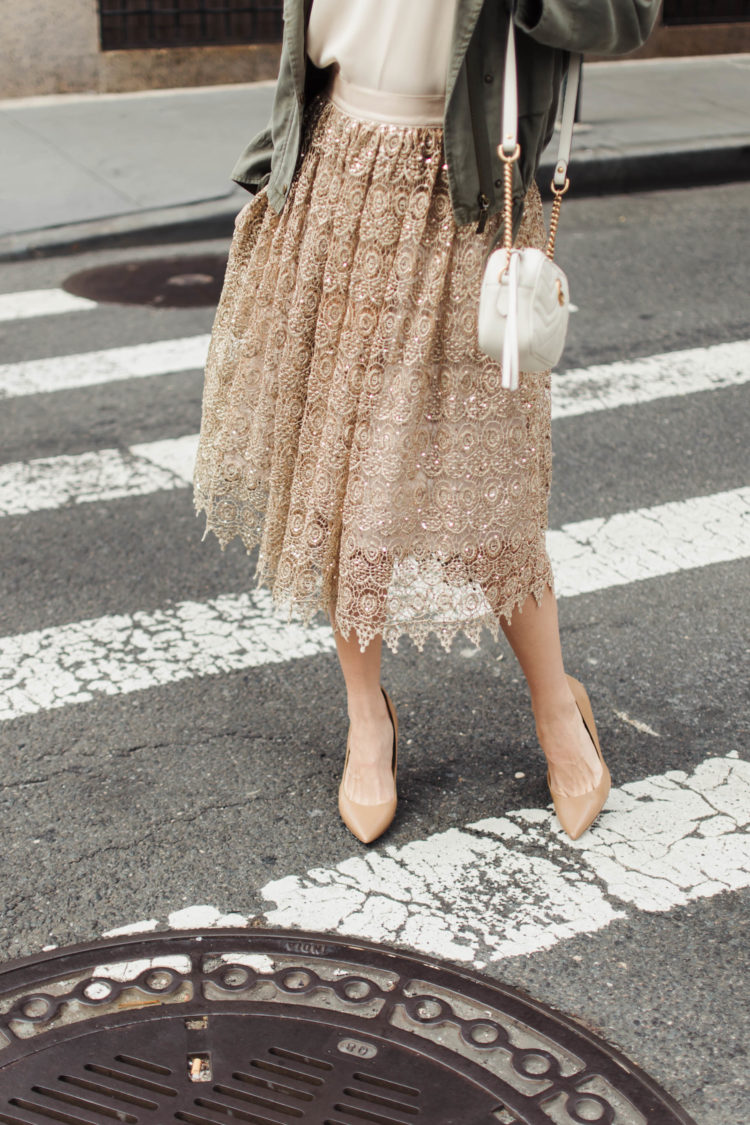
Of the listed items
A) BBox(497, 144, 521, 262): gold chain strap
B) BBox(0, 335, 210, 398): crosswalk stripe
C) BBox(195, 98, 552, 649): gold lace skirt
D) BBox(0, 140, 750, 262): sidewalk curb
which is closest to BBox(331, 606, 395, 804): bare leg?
BBox(195, 98, 552, 649): gold lace skirt

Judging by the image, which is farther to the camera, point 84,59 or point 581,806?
point 84,59

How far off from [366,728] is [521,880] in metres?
0.45

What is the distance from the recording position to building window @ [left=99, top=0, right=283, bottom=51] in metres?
10.3

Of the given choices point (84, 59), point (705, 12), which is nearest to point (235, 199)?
point (84, 59)

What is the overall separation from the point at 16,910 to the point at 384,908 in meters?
0.68

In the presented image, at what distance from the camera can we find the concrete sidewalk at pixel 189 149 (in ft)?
24.6

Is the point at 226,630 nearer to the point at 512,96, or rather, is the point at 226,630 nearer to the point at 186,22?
the point at 512,96

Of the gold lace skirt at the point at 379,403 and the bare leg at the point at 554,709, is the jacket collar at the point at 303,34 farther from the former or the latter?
the bare leg at the point at 554,709

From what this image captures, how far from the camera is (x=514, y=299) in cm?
219

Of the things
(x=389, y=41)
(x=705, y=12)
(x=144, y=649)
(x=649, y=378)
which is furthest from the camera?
(x=705, y=12)

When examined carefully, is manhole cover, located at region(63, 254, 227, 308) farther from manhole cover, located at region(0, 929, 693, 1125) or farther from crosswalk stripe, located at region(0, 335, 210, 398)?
manhole cover, located at region(0, 929, 693, 1125)

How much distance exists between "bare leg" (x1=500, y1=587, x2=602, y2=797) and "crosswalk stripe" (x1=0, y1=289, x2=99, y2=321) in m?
3.97

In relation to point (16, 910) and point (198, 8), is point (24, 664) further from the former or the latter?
point (198, 8)

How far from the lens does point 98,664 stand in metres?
3.40
